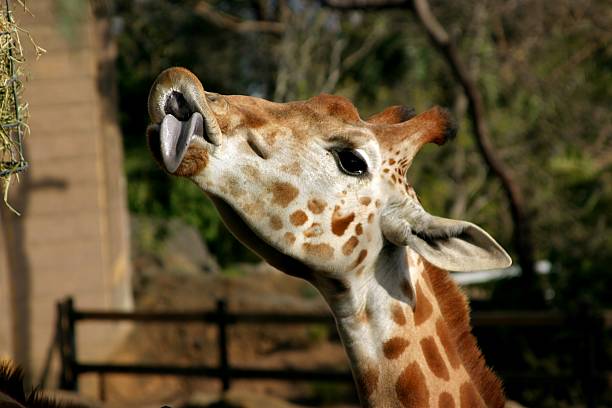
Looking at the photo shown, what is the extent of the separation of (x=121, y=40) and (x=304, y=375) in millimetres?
9695

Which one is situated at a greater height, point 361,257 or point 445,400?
point 361,257

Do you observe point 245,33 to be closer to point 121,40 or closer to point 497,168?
point 121,40

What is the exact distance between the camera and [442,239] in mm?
2500

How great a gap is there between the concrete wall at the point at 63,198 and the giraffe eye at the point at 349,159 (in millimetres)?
6069

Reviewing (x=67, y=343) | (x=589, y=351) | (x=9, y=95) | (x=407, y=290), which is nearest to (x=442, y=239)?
(x=407, y=290)

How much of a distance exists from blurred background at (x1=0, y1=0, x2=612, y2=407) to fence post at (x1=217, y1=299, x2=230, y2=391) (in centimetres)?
65

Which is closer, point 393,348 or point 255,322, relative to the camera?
point 393,348

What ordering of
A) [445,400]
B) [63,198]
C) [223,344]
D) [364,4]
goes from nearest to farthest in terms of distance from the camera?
[445,400] → [223,344] → [63,198] → [364,4]

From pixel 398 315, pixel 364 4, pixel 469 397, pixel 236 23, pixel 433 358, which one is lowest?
→ pixel 469 397

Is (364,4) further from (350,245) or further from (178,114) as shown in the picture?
(178,114)

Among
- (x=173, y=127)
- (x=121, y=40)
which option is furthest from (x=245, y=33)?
(x=173, y=127)

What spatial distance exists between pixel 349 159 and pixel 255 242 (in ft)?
1.09

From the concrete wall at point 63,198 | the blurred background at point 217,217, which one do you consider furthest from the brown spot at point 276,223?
the concrete wall at point 63,198

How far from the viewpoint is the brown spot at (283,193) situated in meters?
2.49
